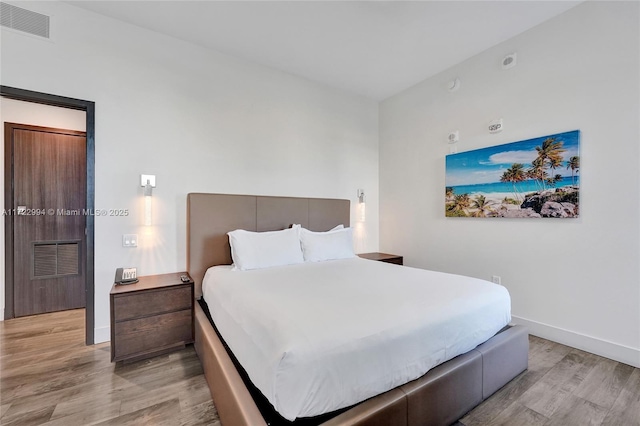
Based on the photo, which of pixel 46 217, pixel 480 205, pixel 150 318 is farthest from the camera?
pixel 46 217

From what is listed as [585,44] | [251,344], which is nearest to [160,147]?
[251,344]

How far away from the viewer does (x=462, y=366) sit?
153cm

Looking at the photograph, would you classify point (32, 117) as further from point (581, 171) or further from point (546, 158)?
point (581, 171)

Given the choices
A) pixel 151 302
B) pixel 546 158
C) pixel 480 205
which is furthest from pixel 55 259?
pixel 546 158

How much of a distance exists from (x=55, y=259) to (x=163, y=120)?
2264 mm

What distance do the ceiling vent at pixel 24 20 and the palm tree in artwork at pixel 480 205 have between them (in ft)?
14.5

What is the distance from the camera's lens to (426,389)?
1357 mm

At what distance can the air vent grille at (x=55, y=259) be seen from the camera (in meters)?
3.23

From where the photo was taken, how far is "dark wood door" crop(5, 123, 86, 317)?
312 cm

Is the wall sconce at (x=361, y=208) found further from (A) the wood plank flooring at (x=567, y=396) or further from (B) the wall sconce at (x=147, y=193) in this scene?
(B) the wall sconce at (x=147, y=193)

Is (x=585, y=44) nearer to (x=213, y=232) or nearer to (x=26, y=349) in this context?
(x=213, y=232)

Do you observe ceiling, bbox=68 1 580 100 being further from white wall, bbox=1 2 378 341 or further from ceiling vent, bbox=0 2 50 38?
ceiling vent, bbox=0 2 50 38

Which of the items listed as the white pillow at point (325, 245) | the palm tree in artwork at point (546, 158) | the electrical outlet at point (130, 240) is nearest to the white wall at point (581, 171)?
the palm tree in artwork at point (546, 158)

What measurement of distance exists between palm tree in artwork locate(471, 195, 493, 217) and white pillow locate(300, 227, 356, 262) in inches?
58.4
